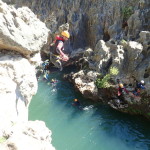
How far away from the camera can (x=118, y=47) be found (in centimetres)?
1902

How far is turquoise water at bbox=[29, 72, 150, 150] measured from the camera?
47.1 feet

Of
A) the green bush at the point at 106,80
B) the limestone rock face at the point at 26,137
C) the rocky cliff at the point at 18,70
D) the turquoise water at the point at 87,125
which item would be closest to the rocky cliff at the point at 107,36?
the green bush at the point at 106,80

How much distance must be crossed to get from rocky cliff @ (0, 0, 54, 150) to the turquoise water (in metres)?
6.78

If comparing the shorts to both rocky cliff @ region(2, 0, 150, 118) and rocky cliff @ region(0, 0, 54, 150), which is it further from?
rocky cliff @ region(2, 0, 150, 118)

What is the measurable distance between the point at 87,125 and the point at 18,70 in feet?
30.9

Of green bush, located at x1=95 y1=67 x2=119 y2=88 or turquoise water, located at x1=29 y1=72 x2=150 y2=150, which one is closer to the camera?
turquoise water, located at x1=29 y1=72 x2=150 y2=150

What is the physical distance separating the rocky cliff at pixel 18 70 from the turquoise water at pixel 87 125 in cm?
678

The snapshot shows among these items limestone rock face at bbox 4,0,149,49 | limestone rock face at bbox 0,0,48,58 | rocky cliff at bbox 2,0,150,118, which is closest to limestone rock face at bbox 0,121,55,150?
limestone rock face at bbox 0,0,48,58

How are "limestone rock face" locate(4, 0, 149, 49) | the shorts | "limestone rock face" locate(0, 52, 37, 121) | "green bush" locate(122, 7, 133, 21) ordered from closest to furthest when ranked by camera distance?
1. "limestone rock face" locate(0, 52, 37, 121)
2. the shorts
3. "limestone rock face" locate(4, 0, 149, 49)
4. "green bush" locate(122, 7, 133, 21)

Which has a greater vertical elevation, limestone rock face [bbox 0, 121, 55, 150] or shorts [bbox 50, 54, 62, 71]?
limestone rock face [bbox 0, 121, 55, 150]

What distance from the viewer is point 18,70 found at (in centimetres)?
913

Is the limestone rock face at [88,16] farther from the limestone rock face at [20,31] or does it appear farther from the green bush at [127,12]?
the limestone rock face at [20,31]

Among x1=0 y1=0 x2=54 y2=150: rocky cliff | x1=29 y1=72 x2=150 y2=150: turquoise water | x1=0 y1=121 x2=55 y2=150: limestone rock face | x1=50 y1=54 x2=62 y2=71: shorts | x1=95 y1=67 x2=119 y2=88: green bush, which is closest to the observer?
x1=0 y1=121 x2=55 y2=150: limestone rock face

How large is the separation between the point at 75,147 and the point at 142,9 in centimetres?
1770
